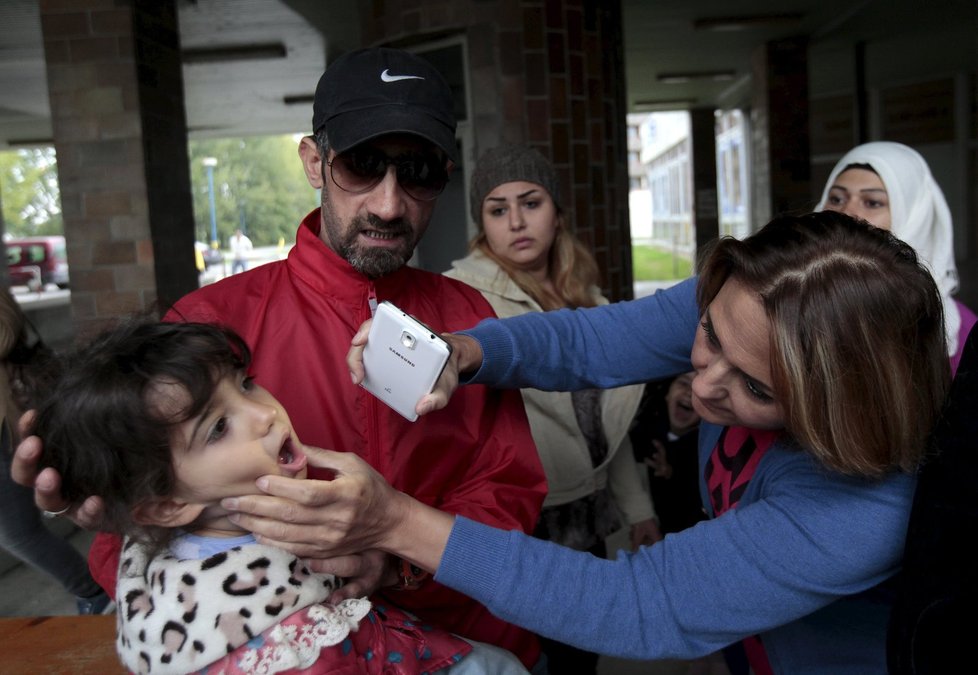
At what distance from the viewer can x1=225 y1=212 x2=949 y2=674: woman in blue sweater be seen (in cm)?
129

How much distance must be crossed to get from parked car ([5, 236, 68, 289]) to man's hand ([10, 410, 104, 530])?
80.8 ft

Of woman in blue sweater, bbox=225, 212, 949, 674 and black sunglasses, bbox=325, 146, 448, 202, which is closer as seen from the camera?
woman in blue sweater, bbox=225, 212, 949, 674

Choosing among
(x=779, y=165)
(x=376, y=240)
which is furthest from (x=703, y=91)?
(x=376, y=240)

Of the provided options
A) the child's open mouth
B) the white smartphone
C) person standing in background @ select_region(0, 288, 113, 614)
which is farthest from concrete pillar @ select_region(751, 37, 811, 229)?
the child's open mouth

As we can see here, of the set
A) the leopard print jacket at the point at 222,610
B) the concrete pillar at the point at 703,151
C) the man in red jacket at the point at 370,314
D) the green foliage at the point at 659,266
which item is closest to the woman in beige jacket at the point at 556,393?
the man in red jacket at the point at 370,314

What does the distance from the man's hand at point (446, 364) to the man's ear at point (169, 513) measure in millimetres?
365

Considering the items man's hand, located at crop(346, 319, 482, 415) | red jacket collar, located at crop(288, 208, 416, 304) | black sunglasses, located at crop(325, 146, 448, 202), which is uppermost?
black sunglasses, located at crop(325, 146, 448, 202)

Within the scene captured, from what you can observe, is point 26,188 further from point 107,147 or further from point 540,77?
point 540,77

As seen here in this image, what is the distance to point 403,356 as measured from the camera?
143 centimetres

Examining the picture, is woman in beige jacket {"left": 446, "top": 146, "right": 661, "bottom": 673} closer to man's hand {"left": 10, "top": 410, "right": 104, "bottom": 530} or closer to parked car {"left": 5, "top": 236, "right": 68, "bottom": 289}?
man's hand {"left": 10, "top": 410, "right": 104, "bottom": 530}

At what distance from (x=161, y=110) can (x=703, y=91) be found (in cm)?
1203

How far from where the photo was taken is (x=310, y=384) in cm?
164

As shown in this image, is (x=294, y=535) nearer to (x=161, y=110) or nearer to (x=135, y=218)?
(x=135, y=218)

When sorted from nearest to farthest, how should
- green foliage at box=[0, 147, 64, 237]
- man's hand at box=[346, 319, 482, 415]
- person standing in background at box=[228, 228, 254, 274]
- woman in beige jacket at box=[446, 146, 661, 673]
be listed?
man's hand at box=[346, 319, 482, 415]
woman in beige jacket at box=[446, 146, 661, 673]
person standing in background at box=[228, 228, 254, 274]
green foliage at box=[0, 147, 64, 237]
